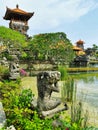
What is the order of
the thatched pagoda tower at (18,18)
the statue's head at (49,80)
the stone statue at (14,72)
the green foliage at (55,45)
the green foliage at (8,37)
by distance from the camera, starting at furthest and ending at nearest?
the thatched pagoda tower at (18,18) < the green foliage at (55,45) < the green foliage at (8,37) < the stone statue at (14,72) < the statue's head at (49,80)

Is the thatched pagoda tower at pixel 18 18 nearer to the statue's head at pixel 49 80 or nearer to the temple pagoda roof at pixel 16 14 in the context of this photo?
the temple pagoda roof at pixel 16 14

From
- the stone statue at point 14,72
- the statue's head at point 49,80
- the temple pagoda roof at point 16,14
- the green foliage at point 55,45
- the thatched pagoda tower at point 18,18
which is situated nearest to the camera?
the statue's head at point 49,80

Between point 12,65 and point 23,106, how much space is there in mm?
9592

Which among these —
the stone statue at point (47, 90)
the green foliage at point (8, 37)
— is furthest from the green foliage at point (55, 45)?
the stone statue at point (47, 90)

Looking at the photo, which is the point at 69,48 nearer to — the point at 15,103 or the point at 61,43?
the point at 61,43

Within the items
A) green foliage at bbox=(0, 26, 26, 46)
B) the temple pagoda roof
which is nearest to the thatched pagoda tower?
the temple pagoda roof

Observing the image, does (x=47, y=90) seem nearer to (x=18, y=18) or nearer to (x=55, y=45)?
(x=55, y=45)

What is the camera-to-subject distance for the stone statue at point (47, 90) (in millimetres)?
4938

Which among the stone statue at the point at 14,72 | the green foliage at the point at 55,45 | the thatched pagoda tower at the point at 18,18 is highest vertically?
the thatched pagoda tower at the point at 18,18

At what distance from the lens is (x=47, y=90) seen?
5.16 m

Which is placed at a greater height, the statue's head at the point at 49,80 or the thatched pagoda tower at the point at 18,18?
the thatched pagoda tower at the point at 18,18

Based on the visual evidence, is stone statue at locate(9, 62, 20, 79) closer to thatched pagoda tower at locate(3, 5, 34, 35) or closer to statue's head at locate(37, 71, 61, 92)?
statue's head at locate(37, 71, 61, 92)

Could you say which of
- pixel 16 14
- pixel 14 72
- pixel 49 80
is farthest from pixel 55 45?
pixel 49 80

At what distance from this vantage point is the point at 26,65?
25.6m
